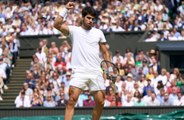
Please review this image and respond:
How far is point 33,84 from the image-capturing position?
2034 centimetres

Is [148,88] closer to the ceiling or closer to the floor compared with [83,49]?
closer to the floor

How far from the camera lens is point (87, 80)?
10.4 metres

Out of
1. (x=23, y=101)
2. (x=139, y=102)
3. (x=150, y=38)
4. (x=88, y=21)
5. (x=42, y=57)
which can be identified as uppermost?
(x=88, y=21)

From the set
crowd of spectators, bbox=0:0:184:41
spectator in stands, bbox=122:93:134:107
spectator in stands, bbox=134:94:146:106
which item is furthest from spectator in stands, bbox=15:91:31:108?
crowd of spectators, bbox=0:0:184:41

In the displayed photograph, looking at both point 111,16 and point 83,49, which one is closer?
point 83,49

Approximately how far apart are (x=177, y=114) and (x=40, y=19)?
39.9ft

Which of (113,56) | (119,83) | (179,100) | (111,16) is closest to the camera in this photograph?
(179,100)

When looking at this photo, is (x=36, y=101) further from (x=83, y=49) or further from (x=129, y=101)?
(x=83, y=49)

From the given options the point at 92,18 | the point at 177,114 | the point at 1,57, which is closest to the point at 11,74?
the point at 1,57

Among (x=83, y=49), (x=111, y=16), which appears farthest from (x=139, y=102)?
(x=83, y=49)

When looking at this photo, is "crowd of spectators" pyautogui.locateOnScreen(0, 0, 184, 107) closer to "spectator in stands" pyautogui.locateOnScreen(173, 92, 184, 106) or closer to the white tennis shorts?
"spectator in stands" pyautogui.locateOnScreen(173, 92, 184, 106)

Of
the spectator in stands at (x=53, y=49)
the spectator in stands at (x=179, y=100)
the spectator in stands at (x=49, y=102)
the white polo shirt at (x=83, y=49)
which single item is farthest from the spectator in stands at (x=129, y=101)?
the white polo shirt at (x=83, y=49)

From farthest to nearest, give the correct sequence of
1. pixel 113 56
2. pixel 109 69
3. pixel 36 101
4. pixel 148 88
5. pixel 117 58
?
pixel 113 56, pixel 117 58, pixel 36 101, pixel 148 88, pixel 109 69

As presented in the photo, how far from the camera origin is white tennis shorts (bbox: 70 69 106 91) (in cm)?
1031
